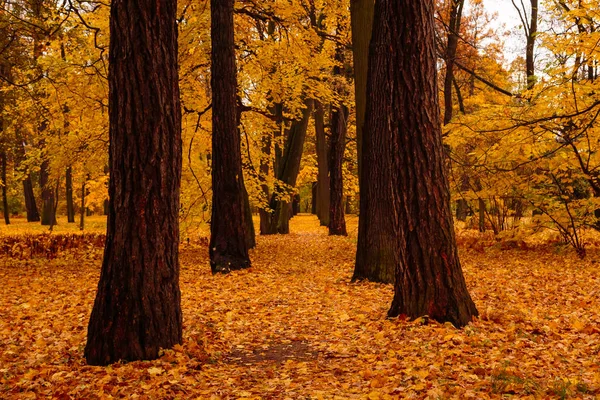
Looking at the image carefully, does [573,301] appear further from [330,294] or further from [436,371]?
[436,371]

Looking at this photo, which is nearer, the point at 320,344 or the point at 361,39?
the point at 320,344

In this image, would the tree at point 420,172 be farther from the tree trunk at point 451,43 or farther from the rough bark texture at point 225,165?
the tree trunk at point 451,43

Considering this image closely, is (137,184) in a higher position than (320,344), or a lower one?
higher

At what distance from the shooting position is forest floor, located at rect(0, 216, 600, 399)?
4.10 m

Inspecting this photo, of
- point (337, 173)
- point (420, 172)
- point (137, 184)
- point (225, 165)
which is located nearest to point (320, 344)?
point (420, 172)

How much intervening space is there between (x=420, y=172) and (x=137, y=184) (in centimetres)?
298

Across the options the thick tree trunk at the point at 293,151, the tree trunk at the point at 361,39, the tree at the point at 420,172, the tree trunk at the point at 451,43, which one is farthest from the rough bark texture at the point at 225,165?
the tree trunk at the point at 451,43

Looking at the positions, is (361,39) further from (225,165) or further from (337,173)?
(337,173)

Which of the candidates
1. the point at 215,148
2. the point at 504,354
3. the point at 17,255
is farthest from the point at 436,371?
the point at 17,255

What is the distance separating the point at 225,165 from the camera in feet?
34.9

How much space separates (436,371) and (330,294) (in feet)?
13.3

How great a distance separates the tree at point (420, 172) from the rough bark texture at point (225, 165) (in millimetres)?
5261

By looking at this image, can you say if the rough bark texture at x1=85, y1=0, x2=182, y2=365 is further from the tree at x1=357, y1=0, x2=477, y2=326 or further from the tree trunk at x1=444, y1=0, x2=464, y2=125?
the tree trunk at x1=444, y1=0, x2=464, y2=125

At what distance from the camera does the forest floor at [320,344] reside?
13.4ft
